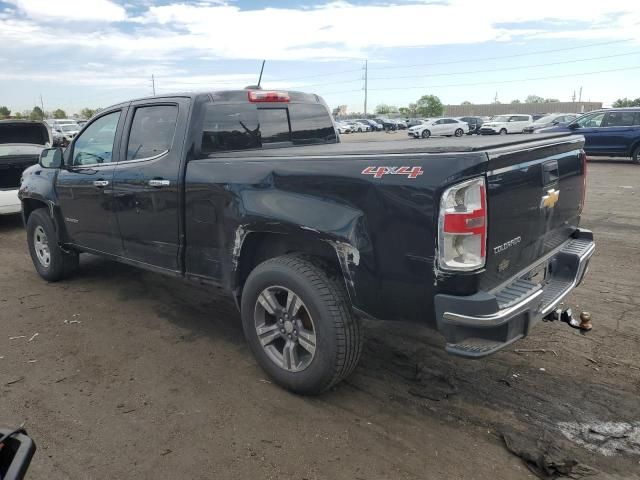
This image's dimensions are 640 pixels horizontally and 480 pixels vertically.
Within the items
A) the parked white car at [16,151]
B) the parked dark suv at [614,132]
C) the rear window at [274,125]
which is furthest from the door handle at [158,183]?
the parked dark suv at [614,132]

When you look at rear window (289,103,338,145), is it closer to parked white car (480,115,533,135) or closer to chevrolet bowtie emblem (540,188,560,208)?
chevrolet bowtie emblem (540,188,560,208)

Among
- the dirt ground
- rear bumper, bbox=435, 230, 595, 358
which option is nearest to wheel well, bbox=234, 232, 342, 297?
the dirt ground

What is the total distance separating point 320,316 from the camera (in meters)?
3.05

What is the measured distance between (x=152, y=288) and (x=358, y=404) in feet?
10.3

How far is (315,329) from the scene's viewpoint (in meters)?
3.10

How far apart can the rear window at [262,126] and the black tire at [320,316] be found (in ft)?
4.06

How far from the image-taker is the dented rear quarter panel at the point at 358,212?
259 centimetres

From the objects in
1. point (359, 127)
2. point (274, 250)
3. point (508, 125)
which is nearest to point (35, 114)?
point (359, 127)

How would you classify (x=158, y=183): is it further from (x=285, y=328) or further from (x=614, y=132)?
(x=614, y=132)

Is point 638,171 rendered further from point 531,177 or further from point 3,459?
point 3,459

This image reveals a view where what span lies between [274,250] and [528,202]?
1669mm

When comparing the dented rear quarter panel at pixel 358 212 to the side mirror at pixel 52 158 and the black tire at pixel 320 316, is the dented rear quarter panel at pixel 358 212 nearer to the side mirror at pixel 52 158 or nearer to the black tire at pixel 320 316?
the black tire at pixel 320 316

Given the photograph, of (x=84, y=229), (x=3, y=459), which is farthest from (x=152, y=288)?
(x=3, y=459)

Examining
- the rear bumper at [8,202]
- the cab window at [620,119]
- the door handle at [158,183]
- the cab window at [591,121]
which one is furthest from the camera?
the cab window at [591,121]
